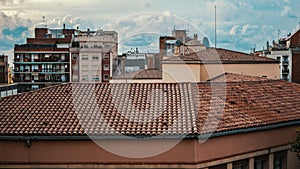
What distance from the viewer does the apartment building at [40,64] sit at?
2253 inches

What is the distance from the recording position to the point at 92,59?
56562mm

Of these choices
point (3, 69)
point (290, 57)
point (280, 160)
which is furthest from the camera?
point (3, 69)

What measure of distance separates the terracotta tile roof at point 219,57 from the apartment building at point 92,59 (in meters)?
21.7

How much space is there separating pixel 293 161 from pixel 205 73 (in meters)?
12.5

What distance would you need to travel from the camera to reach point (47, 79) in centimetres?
5822

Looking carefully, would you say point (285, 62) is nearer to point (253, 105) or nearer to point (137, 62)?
point (137, 62)

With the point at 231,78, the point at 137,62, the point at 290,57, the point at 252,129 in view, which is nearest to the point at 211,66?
the point at 231,78

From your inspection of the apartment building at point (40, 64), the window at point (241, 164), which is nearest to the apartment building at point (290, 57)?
the apartment building at point (40, 64)

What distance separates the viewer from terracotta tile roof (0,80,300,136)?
52.0ft

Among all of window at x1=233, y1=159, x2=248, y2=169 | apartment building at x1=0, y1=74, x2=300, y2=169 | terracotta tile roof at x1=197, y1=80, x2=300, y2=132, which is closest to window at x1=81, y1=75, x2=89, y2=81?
terracotta tile roof at x1=197, y1=80, x2=300, y2=132

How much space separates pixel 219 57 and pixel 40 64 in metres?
30.0

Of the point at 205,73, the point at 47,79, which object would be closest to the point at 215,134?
the point at 205,73

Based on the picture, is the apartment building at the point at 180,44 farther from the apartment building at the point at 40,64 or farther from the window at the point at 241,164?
the window at the point at 241,164

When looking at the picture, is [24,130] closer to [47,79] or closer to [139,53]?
[139,53]
